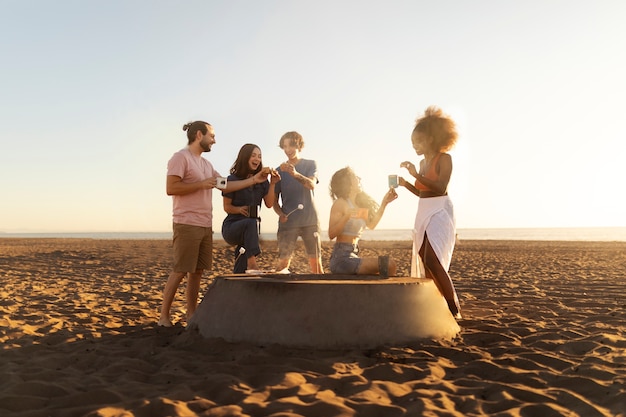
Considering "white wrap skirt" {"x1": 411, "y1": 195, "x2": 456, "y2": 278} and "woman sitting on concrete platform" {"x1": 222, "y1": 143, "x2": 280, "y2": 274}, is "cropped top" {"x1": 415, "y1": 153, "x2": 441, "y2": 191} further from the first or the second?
"woman sitting on concrete platform" {"x1": 222, "y1": 143, "x2": 280, "y2": 274}

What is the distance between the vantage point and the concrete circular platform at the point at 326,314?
3.97 meters

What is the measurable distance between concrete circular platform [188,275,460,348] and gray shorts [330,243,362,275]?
0.89 meters

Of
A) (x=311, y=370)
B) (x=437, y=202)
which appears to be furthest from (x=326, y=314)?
(x=437, y=202)

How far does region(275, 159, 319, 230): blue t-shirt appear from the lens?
18.5ft

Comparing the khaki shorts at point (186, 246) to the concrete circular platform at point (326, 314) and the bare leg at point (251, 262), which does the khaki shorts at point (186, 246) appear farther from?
the concrete circular platform at point (326, 314)

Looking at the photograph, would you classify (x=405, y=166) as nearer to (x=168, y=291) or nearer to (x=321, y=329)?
(x=321, y=329)

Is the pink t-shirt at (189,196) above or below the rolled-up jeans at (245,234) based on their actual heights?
above

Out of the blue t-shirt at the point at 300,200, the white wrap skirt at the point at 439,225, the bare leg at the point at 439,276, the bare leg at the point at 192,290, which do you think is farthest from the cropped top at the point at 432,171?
the bare leg at the point at 192,290

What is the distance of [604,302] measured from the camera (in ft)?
21.7

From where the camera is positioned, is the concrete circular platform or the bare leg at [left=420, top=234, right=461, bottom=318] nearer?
the concrete circular platform

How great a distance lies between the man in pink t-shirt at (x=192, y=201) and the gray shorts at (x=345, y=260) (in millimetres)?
1112

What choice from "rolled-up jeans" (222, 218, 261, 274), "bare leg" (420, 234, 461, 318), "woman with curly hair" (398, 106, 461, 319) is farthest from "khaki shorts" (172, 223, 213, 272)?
"bare leg" (420, 234, 461, 318)

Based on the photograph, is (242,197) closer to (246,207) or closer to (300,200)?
(246,207)

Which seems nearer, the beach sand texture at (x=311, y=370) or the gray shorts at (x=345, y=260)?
the beach sand texture at (x=311, y=370)
